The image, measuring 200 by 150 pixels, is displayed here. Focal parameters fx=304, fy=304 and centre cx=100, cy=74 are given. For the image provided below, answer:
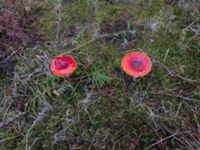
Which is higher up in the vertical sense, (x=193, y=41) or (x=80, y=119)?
(x=193, y=41)

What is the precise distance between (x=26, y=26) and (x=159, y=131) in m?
1.32

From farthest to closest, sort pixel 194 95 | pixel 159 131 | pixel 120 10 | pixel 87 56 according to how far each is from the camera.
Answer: pixel 120 10, pixel 87 56, pixel 194 95, pixel 159 131

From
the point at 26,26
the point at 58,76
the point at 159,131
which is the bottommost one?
the point at 159,131

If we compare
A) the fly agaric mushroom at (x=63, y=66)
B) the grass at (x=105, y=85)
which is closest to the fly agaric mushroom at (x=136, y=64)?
the grass at (x=105, y=85)

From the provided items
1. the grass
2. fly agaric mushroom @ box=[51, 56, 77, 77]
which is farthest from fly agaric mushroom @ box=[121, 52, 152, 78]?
fly agaric mushroom @ box=[51, 56, 77, 77]

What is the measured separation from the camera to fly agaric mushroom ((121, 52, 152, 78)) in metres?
2.01

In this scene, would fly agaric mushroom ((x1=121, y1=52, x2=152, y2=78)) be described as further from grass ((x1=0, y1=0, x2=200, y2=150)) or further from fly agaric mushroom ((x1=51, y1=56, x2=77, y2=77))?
fly agaric mushroom ((x1=51, y1=56, x2=77, y2=77))

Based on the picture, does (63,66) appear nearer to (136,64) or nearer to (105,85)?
(105,85)

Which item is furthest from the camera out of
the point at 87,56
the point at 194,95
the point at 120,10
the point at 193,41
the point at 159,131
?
the point at 120,10

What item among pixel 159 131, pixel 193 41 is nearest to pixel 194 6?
pixel 193 41

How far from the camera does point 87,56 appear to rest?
7.27 feet

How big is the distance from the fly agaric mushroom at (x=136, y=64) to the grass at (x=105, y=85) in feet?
0.34

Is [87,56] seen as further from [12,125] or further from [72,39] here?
[12,125]

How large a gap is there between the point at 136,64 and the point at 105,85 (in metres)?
0.26
